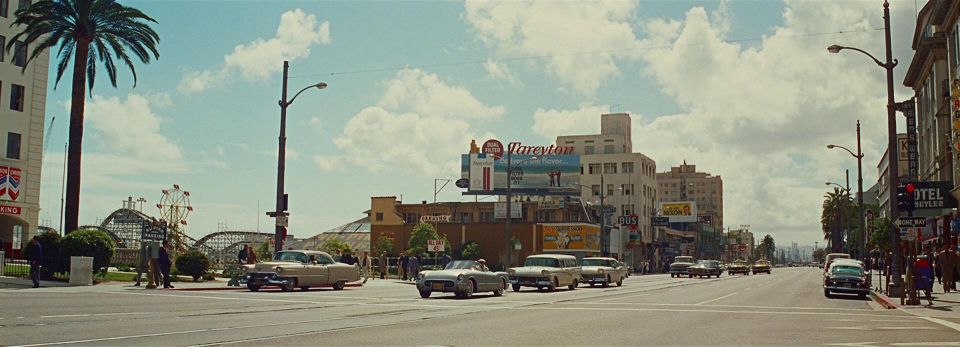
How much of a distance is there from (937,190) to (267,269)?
113ft

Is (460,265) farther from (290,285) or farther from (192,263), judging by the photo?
(192,263)

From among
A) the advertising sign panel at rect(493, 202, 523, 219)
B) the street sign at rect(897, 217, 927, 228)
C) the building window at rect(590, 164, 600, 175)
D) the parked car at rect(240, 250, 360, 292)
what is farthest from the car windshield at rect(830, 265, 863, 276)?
the building window at rect(590, 164, 600, 175)

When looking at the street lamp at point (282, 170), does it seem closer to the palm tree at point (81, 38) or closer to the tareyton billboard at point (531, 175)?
the palm tree at point (81, 38)

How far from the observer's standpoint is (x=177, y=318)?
54.8 ft

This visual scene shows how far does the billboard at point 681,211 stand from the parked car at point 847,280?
115673mm

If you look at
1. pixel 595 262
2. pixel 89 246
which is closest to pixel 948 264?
pixel 595 262

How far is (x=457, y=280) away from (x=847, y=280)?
48.1 ft

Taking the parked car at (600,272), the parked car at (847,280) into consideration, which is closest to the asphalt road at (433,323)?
the parked car at (847,280)

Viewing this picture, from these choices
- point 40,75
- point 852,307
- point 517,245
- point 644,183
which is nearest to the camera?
point 852,307

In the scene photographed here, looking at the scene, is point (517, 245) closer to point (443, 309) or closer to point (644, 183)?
point (644, 183)

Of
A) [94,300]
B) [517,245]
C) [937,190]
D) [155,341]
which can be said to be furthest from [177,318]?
[517,245]

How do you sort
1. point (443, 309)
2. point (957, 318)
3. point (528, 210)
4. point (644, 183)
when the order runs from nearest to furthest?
1. point (957, 318)
2. point (443, 309)
3. point (528, 210)
4. point (644, 183)

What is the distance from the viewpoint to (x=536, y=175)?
101625mm

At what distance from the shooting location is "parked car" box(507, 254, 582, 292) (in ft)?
113
